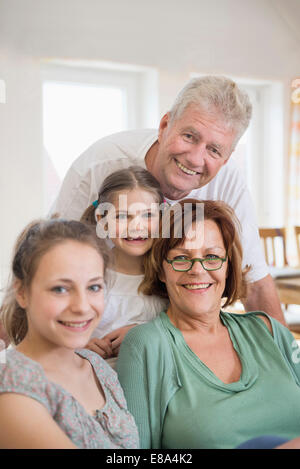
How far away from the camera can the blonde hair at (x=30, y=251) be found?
83 centimetres

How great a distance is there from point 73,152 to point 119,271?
1.02ft

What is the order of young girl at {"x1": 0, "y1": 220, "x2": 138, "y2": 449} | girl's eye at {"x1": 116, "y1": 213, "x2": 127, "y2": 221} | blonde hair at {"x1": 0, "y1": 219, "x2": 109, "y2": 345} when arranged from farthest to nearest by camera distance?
girl's eye at {"x1": 116, "y1": 213, "x2": 127, "y2": 221} → blonde hair at {"x1": 0, "y1": 219, "x2": 109, "y2": 345} → young girl at {"x1": 0, "y1": 220, "x2": 138, "y2": 449}

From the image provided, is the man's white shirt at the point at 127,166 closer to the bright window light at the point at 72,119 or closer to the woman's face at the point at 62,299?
the bright window light at the point at 72,119

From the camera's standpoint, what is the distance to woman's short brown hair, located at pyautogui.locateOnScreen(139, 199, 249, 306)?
1065 millimetres

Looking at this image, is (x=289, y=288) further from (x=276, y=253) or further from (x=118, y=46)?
(x=118, y=46)

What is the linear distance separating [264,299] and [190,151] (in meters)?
0.46

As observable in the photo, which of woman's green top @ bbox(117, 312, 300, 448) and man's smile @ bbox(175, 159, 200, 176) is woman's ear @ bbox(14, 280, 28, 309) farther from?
man's smile @ bbox(175, 159, 200, 176)

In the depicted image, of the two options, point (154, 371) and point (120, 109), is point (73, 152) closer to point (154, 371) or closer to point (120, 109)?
point (120, 109)

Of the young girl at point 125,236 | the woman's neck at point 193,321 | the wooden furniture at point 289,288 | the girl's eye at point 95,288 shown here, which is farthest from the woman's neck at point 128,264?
the wooden furniture at point 289,288

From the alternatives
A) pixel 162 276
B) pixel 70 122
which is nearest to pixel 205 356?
pixel 162 276

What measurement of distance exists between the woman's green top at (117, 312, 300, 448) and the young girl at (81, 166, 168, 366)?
0.07 metres

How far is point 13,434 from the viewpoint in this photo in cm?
69

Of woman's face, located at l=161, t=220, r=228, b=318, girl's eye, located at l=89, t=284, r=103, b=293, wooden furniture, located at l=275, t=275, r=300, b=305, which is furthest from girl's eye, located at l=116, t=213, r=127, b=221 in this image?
wooden furniture, located at l=275, t=275, r=300, b=305

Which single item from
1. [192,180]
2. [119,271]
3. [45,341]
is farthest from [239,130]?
[45,341]
